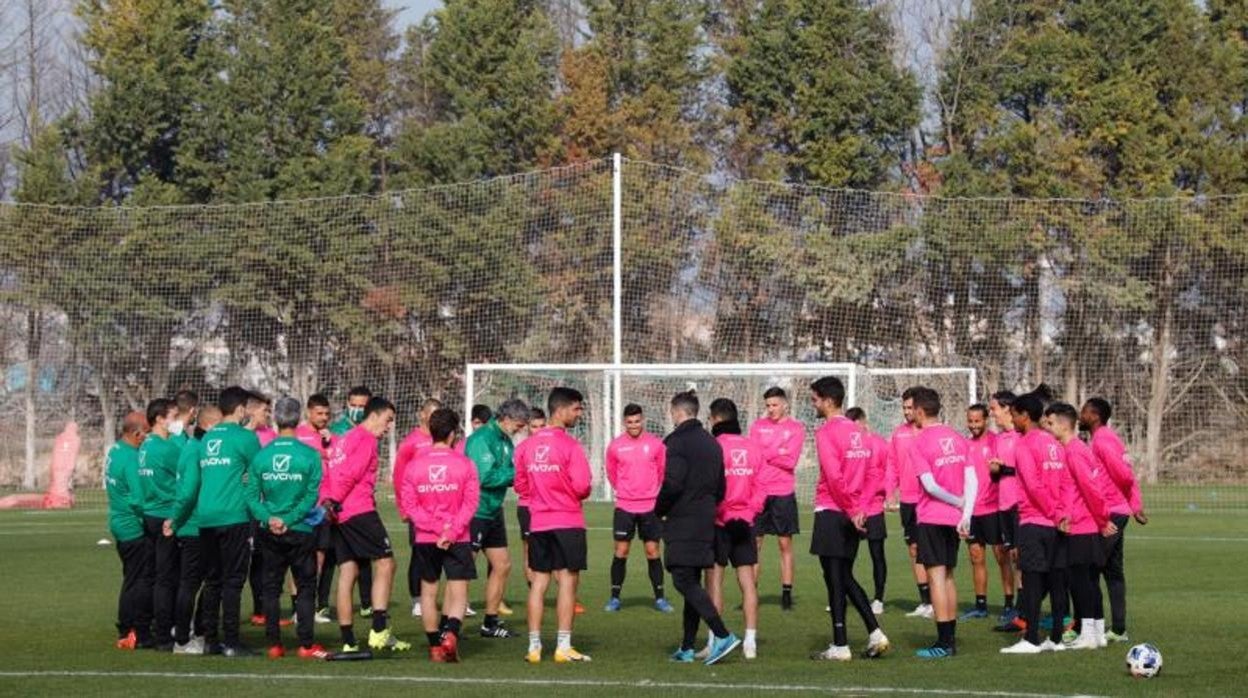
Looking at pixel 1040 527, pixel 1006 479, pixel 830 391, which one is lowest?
pixel 1040 527

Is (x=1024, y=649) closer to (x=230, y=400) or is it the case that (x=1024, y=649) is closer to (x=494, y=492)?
(x=494, y=492)

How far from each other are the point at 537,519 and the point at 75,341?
106 ft

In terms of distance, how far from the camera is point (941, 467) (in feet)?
45.5

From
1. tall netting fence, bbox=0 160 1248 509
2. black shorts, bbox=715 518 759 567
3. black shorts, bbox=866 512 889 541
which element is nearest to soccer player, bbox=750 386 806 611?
black shorts, bbox=866 512 889 541

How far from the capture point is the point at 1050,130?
166 feet

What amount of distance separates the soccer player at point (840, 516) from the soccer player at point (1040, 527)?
1.13m

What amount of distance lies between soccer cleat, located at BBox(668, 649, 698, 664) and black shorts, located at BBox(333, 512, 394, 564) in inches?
92.2

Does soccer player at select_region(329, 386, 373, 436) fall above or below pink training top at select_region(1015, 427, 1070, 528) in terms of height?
above

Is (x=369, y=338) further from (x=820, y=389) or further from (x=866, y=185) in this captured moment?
(x=820, y=389)

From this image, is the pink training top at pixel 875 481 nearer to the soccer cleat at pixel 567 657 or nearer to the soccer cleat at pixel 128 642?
the soccer cleat at pixel 567 657

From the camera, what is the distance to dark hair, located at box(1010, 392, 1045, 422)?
14.2 meters

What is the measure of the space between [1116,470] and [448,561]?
5.13 m

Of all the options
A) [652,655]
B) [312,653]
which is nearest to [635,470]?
[652,655]

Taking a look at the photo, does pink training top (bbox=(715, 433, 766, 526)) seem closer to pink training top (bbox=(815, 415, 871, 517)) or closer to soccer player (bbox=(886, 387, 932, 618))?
pink training top (bbox=(815, 415, 871, 517))
